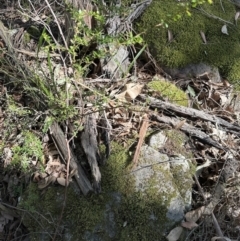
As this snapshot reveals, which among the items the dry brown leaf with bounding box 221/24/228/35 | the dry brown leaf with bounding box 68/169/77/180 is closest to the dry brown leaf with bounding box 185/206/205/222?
the dry brown leaf with bounding box 68/169/77/180

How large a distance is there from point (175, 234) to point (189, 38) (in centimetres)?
173

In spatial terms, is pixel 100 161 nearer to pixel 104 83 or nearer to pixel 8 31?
pixel 104 83

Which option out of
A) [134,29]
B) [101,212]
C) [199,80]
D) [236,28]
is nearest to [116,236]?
[101,212]

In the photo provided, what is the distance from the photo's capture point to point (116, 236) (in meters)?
2.39

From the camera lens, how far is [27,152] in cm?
261

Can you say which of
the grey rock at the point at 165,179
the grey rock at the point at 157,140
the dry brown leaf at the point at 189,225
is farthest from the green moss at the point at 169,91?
the dry brown leaf at the point at 189,225

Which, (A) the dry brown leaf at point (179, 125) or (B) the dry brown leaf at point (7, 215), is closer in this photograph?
(B) the dry brown leaf at point (7, 215)

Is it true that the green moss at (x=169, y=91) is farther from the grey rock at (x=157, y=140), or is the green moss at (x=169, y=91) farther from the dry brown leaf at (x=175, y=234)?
the dry brown leaf at (x=175, y=234)

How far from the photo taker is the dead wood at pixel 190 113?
283 cm

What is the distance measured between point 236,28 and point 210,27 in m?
0.25

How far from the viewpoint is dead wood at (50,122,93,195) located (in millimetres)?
2516

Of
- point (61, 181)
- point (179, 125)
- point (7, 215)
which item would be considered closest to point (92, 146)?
point (61, 181)

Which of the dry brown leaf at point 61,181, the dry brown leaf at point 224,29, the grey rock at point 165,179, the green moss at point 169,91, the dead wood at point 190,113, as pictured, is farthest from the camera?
the dry brown leaf at point 224,29

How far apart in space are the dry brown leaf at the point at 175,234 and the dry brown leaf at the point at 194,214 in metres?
0.10
